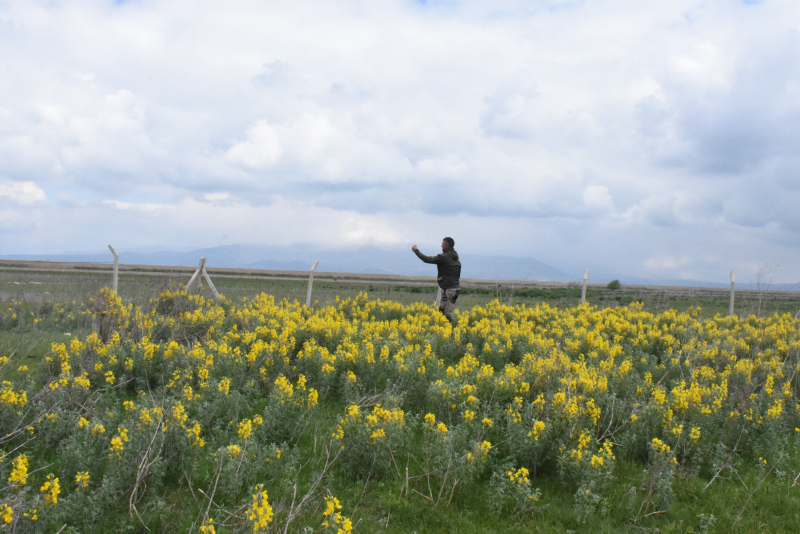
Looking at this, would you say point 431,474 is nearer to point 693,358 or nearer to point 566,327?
point 693,358

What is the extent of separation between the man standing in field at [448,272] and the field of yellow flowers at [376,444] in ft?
11.4

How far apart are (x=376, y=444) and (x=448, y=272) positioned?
23.3ft

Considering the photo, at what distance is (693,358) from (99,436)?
883 cm

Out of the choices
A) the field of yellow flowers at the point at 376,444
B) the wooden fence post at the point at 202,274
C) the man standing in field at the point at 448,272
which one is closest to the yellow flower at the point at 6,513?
the field of yellow flowers at the point at 376,444

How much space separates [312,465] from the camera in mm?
5062

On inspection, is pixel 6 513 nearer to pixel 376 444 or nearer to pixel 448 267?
pixel 376 444

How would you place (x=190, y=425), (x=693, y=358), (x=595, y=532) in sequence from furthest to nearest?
(x=693, y=358) → (x=190, y=425) → (x=595, y=532)

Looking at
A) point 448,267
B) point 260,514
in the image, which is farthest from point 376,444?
point 448,267

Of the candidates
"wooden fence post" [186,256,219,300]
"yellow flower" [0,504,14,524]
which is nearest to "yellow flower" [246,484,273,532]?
"yellow flower" [0,504,14,524]

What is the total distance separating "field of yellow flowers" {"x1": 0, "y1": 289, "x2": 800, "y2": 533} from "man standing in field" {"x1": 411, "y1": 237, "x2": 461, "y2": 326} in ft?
11.4

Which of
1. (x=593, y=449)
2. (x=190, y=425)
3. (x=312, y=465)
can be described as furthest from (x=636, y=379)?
(x=190, y=425)

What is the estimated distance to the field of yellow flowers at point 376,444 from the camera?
434cm

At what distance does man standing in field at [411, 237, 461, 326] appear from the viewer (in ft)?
38.0

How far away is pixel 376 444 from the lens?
494cm
